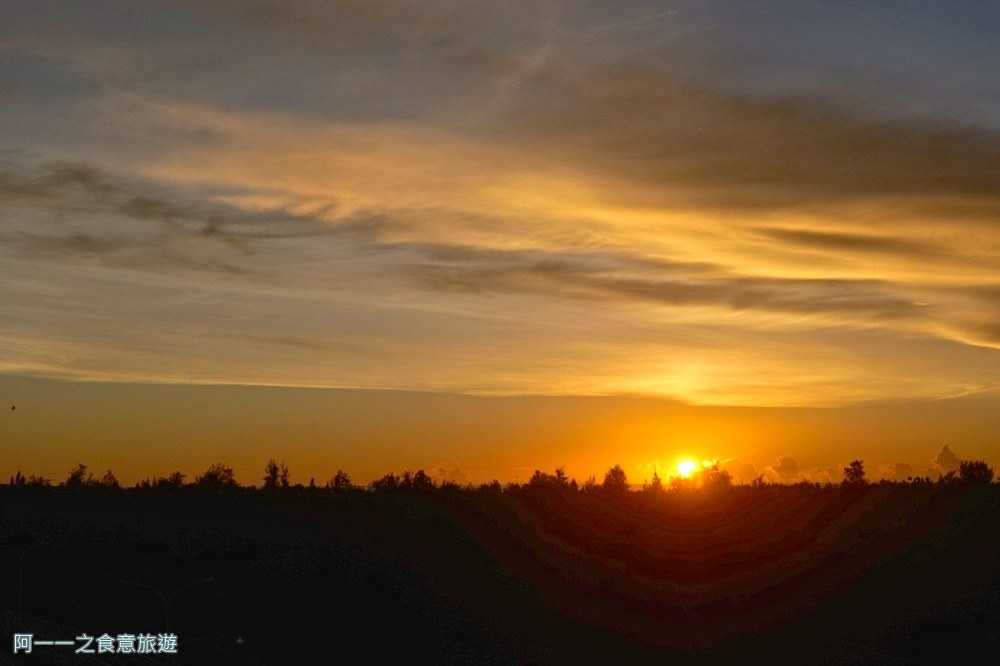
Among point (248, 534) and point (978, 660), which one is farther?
point (248, 534)

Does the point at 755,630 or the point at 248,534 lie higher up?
the point at 248,534

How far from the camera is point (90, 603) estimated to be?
128875 millimetres

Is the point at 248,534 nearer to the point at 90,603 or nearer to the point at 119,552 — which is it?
→ the point at 119,552

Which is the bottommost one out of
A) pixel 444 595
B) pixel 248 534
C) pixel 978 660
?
pixel 978 660

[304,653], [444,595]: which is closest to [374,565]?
[444,595]

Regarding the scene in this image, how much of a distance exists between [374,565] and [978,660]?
7406cm

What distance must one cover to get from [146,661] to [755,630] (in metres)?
73.8

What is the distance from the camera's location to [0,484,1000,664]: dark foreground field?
118m

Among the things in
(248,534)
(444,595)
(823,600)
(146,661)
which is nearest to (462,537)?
(248,534)

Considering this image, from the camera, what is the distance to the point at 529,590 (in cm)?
15400

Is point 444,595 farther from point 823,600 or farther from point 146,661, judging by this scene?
point 146,661

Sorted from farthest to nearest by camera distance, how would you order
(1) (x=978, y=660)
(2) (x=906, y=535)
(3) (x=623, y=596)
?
(2) (x=906, y=535) → (3) (x=623, y=596) → (1) (x=978, y=660)

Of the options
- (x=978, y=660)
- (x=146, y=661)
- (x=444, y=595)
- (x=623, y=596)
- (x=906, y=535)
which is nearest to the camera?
(x=146, y=661)

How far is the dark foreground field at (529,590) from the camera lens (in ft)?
386
